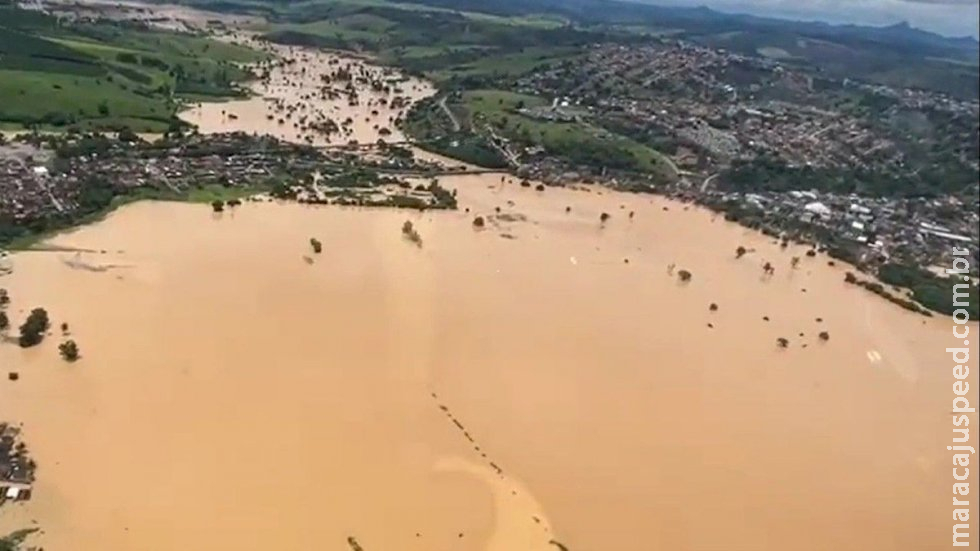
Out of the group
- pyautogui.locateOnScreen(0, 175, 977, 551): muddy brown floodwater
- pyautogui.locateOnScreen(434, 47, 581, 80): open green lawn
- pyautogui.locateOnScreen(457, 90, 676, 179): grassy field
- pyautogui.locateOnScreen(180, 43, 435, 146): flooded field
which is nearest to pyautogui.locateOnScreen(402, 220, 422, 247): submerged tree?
pyautogui.locateOnScreen(0, 175, 977, 551): muddy brown floodwater

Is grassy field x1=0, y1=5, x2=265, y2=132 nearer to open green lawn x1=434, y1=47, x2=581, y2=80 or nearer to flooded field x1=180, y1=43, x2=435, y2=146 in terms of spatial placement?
flooded field x1=180, y1=43, x2=435, y2=146

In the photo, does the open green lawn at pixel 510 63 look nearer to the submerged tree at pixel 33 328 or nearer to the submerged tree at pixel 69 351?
the submerged tree at pixel 33 328

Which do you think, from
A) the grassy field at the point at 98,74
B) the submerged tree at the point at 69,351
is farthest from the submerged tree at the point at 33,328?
the grassy field at the point at 98,74

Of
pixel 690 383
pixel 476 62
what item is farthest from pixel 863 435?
pixel 476 62

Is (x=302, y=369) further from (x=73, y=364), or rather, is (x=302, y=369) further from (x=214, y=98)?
(x=214, y=98)

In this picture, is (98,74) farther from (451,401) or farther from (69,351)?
(451,401)

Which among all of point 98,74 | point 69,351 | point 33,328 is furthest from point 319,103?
point 69,351
